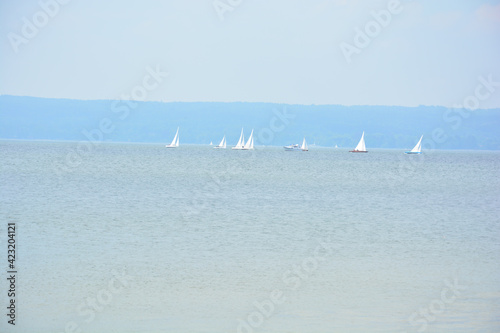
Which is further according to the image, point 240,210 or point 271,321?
point 240,210

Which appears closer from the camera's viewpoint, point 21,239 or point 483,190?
point 21,239

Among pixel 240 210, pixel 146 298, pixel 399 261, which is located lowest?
pixel 146 298

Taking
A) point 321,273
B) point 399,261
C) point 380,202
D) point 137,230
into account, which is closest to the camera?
point 321,273

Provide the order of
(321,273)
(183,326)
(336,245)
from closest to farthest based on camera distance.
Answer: (183,326) → (321,273) → (336,245)

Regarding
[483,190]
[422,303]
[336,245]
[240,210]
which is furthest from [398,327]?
[483,190]

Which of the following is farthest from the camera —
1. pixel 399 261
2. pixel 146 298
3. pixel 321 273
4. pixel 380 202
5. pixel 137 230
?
pixel 380 202

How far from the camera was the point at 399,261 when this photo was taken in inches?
792

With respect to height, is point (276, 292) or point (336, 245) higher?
point (336, 245)

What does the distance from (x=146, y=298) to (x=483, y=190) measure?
4468cm

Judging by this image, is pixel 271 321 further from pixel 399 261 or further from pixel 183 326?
pixel 399 261

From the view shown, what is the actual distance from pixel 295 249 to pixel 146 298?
24.4ft

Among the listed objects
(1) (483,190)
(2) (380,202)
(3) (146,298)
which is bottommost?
(3) (146,298)

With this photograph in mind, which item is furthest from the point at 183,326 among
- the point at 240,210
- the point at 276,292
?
the point at 240,210

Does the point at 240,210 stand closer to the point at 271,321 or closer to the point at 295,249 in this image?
the point at 295,249
